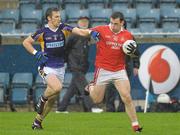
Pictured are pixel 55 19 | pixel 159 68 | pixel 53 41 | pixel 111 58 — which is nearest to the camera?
pixel 111 58

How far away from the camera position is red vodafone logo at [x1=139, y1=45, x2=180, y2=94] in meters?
19.1

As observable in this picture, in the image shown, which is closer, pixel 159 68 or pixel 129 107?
pixel 129 107

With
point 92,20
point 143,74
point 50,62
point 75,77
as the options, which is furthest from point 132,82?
point 50,62

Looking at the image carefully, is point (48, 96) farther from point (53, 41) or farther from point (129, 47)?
point (129, 47)

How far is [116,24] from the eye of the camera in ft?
42.1

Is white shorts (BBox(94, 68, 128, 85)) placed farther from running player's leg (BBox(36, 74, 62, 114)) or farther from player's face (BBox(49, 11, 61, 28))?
player's face (BBox(49, 11, 61, 28))

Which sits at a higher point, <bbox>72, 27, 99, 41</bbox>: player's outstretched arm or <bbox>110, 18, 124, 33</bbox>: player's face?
<bbox>110, 18, 124, 33</bbox>: player's face

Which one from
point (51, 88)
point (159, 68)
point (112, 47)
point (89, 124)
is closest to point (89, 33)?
point (112, 47)

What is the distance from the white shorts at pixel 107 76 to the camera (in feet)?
42.5

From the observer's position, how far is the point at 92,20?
21.6 meters

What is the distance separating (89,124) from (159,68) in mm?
5191

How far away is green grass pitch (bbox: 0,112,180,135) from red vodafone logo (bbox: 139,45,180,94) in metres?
2.16

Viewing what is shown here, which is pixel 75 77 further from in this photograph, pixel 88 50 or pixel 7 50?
pixel 7 50

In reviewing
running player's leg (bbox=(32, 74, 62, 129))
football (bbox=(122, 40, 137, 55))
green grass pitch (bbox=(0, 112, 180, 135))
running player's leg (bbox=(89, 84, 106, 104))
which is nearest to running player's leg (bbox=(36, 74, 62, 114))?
running player's leg (bbox=(32, 74, 62, 129))
